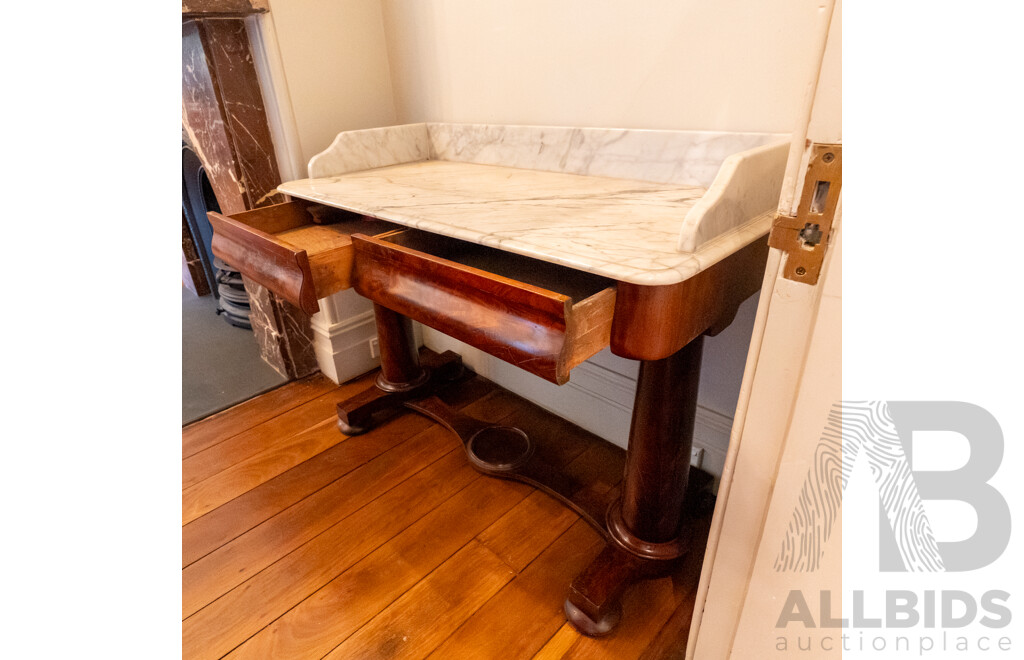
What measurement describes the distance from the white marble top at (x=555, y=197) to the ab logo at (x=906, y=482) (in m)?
0.28

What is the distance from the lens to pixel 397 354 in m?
1.75

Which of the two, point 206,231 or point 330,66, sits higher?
point 330,66

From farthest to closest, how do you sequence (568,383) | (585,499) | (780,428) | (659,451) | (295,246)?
(568,383) < (585,499) < (295,246) < (659,451) < (780,428)

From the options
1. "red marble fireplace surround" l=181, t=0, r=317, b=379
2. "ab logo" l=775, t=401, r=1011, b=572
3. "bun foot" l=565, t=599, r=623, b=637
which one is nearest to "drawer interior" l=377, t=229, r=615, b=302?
"ab logo" l=775, t=401, r=1011, b=572

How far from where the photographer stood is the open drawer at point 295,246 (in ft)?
3.40

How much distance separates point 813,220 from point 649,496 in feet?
2.36

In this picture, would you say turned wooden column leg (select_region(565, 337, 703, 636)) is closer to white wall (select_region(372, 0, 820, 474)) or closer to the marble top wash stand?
the marble top wash stand

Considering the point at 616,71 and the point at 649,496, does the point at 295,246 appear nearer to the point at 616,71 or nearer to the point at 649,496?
the point at 616,71

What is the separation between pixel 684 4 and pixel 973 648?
1133mm

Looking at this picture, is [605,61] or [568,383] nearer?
[605,61]

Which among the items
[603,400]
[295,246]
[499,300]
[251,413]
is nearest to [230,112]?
[295,246]

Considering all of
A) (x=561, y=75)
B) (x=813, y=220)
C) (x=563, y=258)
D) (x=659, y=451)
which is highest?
(x=561, y=75)

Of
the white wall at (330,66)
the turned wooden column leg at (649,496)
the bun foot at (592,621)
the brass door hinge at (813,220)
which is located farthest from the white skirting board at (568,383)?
the brass door hinge at (813,220)

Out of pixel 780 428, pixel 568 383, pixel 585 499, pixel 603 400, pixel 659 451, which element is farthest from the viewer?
pixel 568 383
